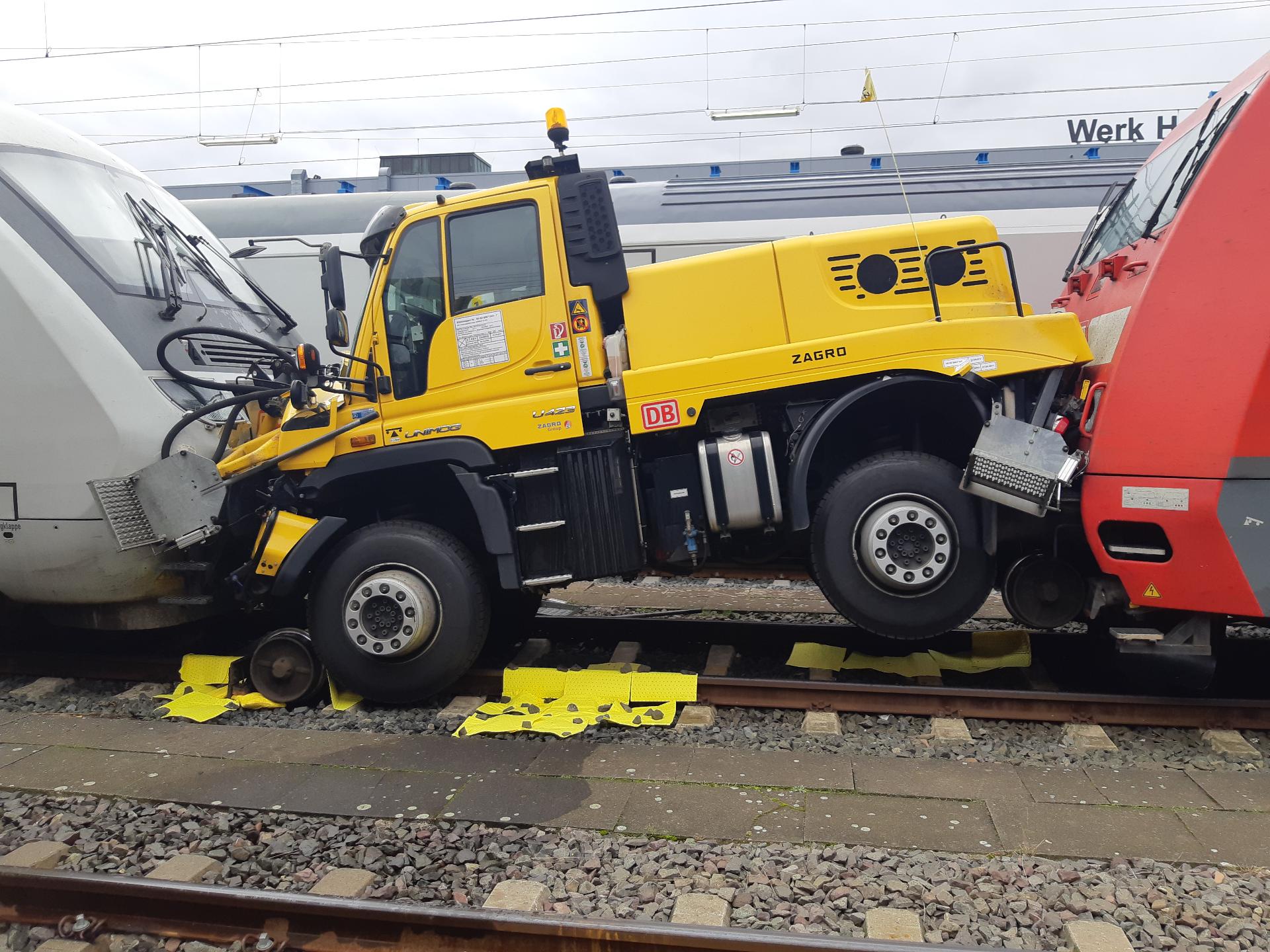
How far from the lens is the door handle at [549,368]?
16.6 ft

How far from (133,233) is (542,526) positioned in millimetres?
3571

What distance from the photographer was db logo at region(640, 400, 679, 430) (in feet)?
16.1

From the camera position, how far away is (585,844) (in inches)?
141

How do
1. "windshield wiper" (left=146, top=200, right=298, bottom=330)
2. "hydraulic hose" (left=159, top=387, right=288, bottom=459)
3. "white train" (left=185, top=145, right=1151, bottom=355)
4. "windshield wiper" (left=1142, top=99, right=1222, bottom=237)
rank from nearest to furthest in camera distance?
1. "windshield wiper" (left=1142, top=99, right=1222, bottom=237)
2. "hydraulic hose" (left=159, top=387, right=288, bottom=459)
3. "windshield wiper" (left=146, top=200, right=298, bottom=330)
4. "white train" (left=185, top=145, right=1151, bottom=355)

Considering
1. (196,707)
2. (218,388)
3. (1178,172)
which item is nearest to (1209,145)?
(1178,172)

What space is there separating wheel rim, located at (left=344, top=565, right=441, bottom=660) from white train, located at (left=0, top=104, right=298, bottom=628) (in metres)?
1.37

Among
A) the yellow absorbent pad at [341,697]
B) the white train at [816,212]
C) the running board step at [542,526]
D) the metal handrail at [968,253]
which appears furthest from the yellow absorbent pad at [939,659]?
the white train at [816,212]

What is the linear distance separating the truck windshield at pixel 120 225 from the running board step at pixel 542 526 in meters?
2.97

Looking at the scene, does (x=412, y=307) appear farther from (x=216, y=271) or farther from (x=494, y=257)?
(x=216, y=271)

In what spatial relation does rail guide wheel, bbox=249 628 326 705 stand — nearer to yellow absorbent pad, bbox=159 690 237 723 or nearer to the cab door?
yellow absorbent pad, bbox=159 690 237 723

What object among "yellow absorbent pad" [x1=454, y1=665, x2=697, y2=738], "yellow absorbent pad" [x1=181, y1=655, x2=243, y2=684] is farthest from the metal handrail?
"yellow absorbent pad" [x1=181, y1=655, x2=243, y2=684]

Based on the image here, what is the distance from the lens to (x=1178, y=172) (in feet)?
14.6

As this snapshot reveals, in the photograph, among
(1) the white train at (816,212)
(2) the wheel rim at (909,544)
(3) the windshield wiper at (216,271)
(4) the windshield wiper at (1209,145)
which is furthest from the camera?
(1) the white train at (816,212)

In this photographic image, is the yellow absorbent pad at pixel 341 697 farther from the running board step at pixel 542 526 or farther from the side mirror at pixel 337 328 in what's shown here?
the side mirror at pixel 337 328
